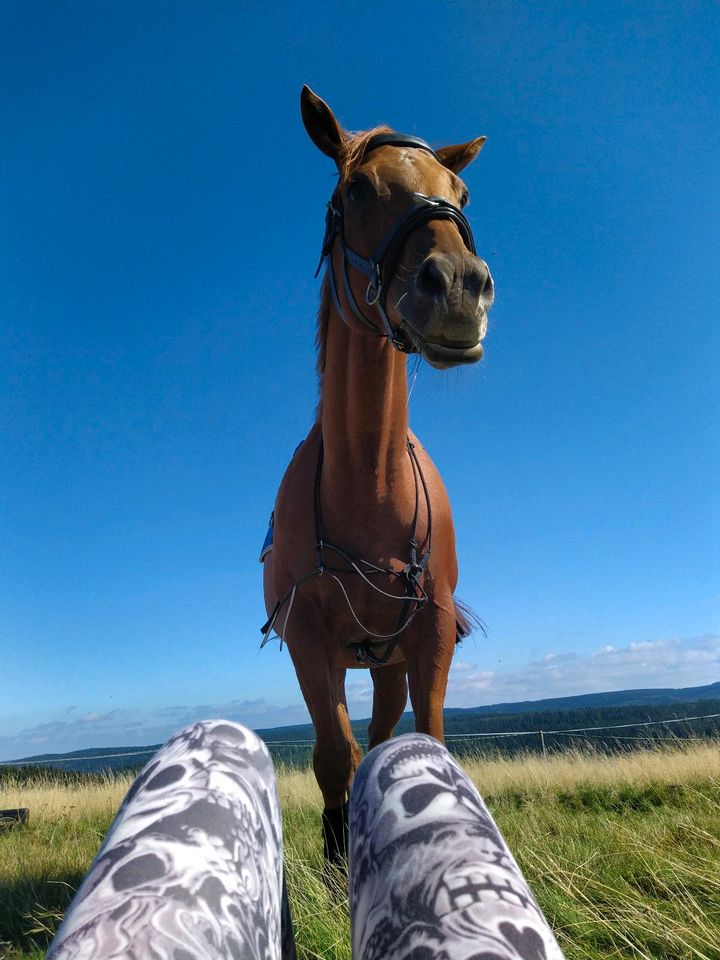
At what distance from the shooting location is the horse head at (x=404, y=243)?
2463 millimetres

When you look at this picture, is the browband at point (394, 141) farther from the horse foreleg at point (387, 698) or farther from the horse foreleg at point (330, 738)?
the horse foreleg at point (387, 698)

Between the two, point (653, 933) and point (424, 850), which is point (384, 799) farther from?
point (653, 933)

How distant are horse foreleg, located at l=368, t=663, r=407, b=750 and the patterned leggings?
363cm

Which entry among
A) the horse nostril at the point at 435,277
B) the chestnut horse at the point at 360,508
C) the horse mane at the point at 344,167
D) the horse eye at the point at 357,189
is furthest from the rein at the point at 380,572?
the horse eye at the point at 357,189

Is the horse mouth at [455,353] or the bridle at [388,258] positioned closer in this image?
the horse mouth at [455,353]

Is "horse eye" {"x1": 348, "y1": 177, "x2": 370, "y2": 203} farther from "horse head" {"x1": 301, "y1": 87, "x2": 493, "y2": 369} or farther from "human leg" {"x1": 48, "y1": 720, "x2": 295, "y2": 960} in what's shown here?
"human leg" {"x1": 48, "y1": 720, "x2": 295, "y2": 960}

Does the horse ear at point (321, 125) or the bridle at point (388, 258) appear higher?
the horse ear at point (321, 125)

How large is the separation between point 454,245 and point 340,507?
1.39 meters

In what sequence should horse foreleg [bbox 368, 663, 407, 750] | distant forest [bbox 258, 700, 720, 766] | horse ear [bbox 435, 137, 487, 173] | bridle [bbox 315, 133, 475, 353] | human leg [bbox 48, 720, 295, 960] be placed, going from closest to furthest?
human leg [bbox 48, 720, 295, 960]
bridle [bbox 315, 133, 475, 353]
horse ear [bbox 435, 137, 487, 173]
horse foreleg [bbox 368, 663, 407, 750]
distant forest [bbox 258, 700, 720, 766]

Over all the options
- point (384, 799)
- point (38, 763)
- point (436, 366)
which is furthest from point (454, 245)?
point (38, 763)

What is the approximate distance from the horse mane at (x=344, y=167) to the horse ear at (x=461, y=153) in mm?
405

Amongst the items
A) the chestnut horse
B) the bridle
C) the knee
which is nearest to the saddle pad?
the chestnut horse

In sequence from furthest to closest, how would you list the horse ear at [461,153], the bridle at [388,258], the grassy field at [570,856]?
the horse ear at [461,153], the bridle at [388,258], the grassy field at [570,856]

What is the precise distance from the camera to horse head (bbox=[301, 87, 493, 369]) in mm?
2463
